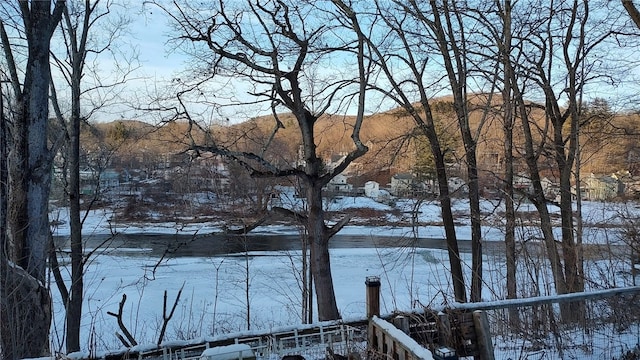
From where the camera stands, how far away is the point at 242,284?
59.8 ft

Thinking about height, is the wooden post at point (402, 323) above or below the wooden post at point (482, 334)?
above

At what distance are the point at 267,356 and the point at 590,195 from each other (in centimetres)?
1856

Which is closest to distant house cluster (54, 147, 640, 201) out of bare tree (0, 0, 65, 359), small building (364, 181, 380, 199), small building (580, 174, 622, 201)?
small building (580, 174, 622, 201)

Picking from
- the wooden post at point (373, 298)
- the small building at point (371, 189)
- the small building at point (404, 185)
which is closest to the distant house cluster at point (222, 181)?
the small building at point (404, 185)

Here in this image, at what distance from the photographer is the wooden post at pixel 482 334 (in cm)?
393

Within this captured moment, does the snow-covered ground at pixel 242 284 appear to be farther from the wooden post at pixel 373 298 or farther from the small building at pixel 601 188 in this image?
the wooden post at pixel 373 298

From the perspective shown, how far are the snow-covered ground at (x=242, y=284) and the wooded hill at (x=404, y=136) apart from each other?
152 centimetres

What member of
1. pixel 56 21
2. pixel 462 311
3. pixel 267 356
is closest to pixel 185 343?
pixel 267 356

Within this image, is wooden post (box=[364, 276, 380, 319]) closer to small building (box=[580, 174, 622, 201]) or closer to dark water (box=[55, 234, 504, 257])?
small building (box=[580, 174, 622, 201])

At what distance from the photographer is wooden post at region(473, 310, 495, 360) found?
12.9 ft

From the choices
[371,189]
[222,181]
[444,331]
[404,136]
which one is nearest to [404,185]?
[222,181]

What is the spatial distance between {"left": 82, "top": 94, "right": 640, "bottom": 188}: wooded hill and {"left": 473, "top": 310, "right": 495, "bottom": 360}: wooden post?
6.49 m

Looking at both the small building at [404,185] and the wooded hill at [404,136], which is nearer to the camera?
the wooded hill at [404,136]

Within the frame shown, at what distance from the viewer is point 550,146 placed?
11.8 m
